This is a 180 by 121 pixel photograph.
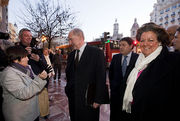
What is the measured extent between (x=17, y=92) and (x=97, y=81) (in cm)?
127

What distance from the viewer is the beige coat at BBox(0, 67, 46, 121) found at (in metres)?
1.39

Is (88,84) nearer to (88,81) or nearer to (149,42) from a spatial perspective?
(88,81)

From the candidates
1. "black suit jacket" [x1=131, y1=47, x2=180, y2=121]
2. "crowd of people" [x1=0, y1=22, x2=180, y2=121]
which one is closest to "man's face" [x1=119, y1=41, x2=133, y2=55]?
"crowd of people" [x1=0, y1=22, x2=180, y2=121]

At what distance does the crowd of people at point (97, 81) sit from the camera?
1211mm

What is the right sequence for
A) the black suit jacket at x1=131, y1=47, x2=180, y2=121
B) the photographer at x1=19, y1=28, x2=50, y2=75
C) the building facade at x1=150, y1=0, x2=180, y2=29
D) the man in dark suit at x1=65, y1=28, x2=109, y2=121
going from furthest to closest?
the building facade at x1=150, y1=0, x2=180, y2=29, the photographer at x1=19, y1=28, x2=50, y2=75, the man in dark suit at x1=65, y1=28, x2=109, y2=121, the black suit jacket at x1=131, y1=47, x2=180, y2=121

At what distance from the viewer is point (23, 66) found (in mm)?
1624

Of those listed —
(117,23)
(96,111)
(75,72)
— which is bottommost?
(96,111)

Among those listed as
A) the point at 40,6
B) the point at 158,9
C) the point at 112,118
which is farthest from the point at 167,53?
the point at 158,9

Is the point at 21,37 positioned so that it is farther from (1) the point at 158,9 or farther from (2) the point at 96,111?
(1) the point at 158,9

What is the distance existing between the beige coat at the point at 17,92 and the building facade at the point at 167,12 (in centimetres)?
5635

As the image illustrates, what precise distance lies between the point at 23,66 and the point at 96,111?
157 centimetres

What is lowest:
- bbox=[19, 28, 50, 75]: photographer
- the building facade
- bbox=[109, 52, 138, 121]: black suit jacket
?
bbox=[109, 52, 138, 121]: black suit jacket

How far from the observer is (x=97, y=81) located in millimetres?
1886

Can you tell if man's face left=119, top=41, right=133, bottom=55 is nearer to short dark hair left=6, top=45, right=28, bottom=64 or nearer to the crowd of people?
the crowd of people
